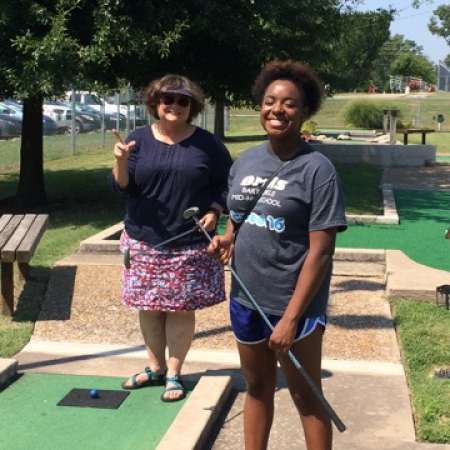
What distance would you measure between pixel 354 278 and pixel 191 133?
3412 millimetres

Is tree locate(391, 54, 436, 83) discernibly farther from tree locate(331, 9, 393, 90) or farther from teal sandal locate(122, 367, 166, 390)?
teal sandal locate(122, 367, 166, 390)

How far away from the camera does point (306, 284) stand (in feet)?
9.08

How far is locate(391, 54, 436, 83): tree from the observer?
95.3 m

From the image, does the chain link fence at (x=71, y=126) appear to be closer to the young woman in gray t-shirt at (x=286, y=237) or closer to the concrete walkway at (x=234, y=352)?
the concrete walkway at (x=234, y=352)

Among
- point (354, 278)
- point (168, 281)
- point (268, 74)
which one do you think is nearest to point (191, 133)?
point (168, 281)

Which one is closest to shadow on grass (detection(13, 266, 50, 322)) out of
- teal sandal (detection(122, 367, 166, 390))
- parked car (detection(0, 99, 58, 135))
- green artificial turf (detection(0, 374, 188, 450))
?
green artificial turf (detection(0, 374, 188, 450))

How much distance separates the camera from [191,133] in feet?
13.3

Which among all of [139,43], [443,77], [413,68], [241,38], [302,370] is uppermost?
[413,68]

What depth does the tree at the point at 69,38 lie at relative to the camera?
28.7 ft

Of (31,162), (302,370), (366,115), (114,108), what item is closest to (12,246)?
(302,370)

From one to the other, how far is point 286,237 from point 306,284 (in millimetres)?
180

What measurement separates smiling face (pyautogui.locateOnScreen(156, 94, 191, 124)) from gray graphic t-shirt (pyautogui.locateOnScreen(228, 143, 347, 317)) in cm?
103

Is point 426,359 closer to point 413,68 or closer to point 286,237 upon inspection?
point 286,237

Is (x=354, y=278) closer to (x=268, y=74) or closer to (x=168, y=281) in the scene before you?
(x=168, y=281)
